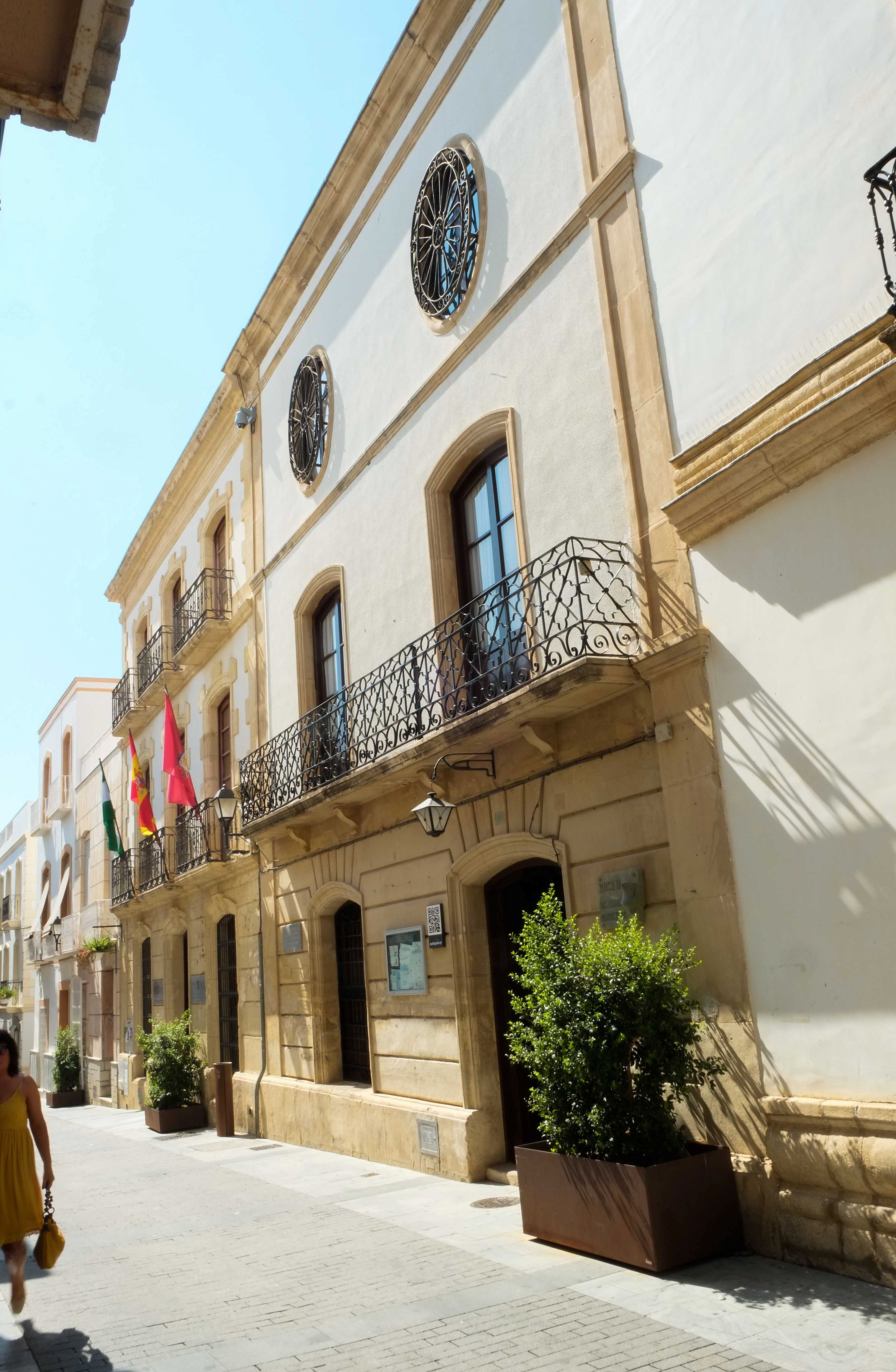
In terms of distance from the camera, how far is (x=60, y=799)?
103ft

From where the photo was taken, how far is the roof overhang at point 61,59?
3.15 metres

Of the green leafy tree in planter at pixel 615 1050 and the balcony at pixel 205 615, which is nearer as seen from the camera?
the green leafy tree in planter at pixel 615 1050

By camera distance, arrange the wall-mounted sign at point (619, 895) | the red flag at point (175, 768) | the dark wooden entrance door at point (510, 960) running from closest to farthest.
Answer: the wall-mounted sign at point (619, 895) < the dark wooden entrance door at point (510, 960) < the red flag at point (175, 768)

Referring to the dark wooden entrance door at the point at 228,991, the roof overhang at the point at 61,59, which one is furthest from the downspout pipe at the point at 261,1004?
the roof overhang at the point at 61,59

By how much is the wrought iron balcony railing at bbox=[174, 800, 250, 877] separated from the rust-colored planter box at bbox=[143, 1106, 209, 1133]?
11.0 ft

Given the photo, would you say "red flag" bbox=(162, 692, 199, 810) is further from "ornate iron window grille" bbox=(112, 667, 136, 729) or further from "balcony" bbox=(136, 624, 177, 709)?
"ornate iron window grille" bbox=(112, 667, 136, 729)

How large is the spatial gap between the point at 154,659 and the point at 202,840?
556 cm

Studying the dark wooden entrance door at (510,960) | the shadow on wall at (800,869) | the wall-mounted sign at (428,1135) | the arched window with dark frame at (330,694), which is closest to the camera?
the shadow on wall at (800,869)

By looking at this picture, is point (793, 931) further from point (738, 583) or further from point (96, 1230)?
point (96, 1230)

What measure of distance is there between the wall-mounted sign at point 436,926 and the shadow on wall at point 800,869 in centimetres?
387

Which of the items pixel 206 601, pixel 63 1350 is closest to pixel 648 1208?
pixel 63 1350

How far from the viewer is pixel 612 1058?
5.99m

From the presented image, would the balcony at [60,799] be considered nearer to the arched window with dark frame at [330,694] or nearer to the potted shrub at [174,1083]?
the potted shrub at [174,1083]

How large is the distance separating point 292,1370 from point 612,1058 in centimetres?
222
